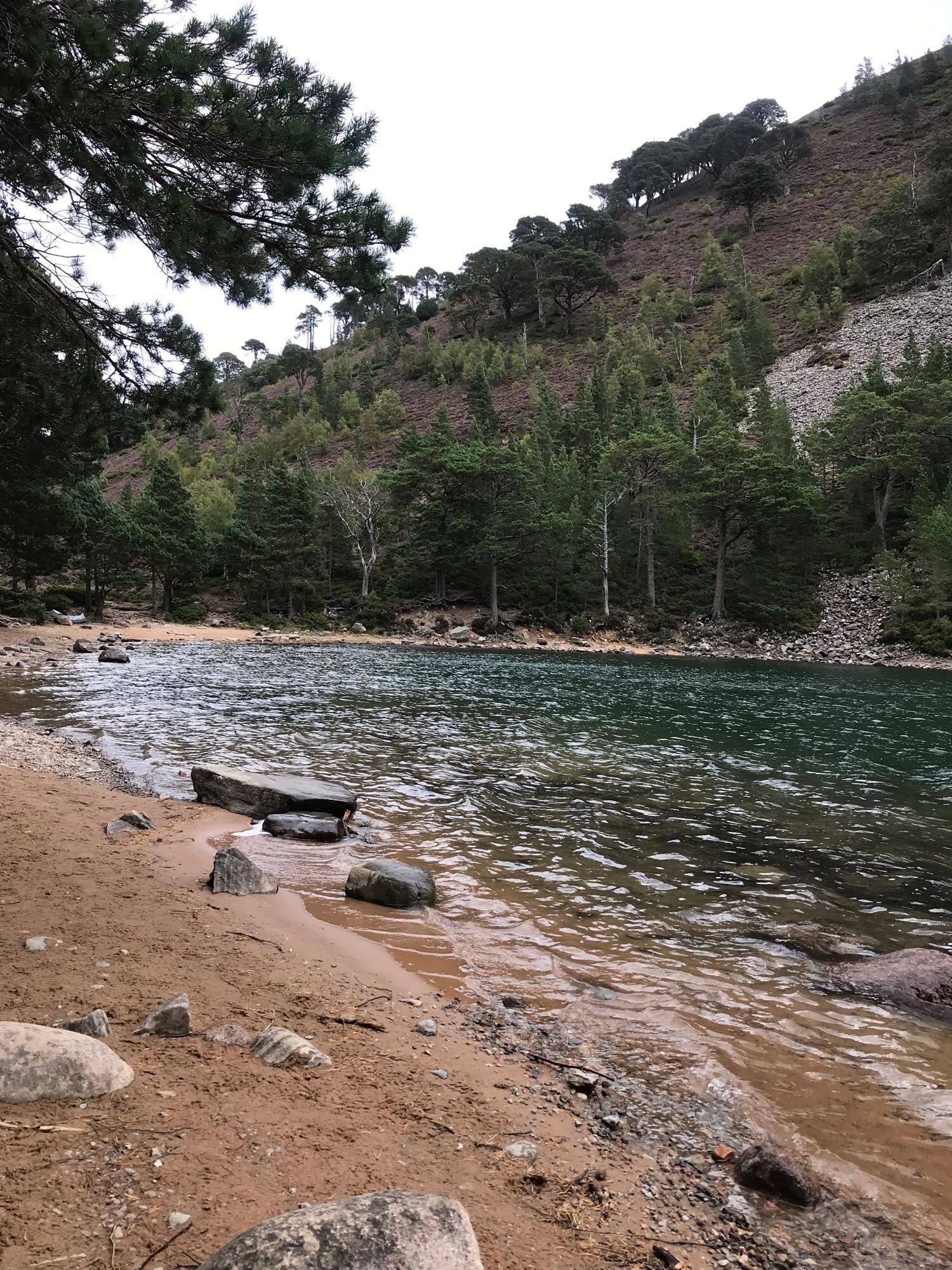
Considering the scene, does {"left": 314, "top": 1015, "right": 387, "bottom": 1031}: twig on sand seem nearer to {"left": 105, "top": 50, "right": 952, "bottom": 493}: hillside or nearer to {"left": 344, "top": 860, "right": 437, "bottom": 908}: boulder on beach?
{"left": 344, "top": 860, "right": 437, "bottom": 908}: boulder on beach

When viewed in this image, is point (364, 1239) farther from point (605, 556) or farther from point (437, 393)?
point (437, 393)

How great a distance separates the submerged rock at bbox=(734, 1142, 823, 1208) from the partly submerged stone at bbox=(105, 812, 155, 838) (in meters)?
7.74

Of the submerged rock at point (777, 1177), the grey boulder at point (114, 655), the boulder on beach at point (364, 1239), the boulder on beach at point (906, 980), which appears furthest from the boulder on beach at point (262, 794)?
Answer: the grey boulder at point (114, 655)

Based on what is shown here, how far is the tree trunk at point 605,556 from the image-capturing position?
52438mm

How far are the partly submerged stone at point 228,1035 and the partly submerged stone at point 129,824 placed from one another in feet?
16.8

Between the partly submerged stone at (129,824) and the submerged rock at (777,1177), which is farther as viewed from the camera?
the partly submerged stone at (129,824)

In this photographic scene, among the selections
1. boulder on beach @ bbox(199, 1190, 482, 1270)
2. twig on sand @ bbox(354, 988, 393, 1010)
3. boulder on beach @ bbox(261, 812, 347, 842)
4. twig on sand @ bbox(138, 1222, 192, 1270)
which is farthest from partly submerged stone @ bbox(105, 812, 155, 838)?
boulder on beach @ bbox(199, 1190, 482, 1270)

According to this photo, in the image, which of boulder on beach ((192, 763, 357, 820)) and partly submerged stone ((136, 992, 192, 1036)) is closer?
partly submerged stone ((136, 992, 192, 1036))

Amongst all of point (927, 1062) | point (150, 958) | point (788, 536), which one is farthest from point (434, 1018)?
point (788, 536)

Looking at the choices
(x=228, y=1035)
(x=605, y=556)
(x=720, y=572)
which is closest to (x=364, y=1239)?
(x=228, y=1035)

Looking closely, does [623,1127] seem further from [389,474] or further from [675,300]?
[675,300]

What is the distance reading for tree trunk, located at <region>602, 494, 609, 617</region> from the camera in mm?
52438

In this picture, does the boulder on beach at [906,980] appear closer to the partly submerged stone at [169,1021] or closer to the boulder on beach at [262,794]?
the partly submerged stone at [169,1021]

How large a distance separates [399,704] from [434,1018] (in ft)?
52.7
